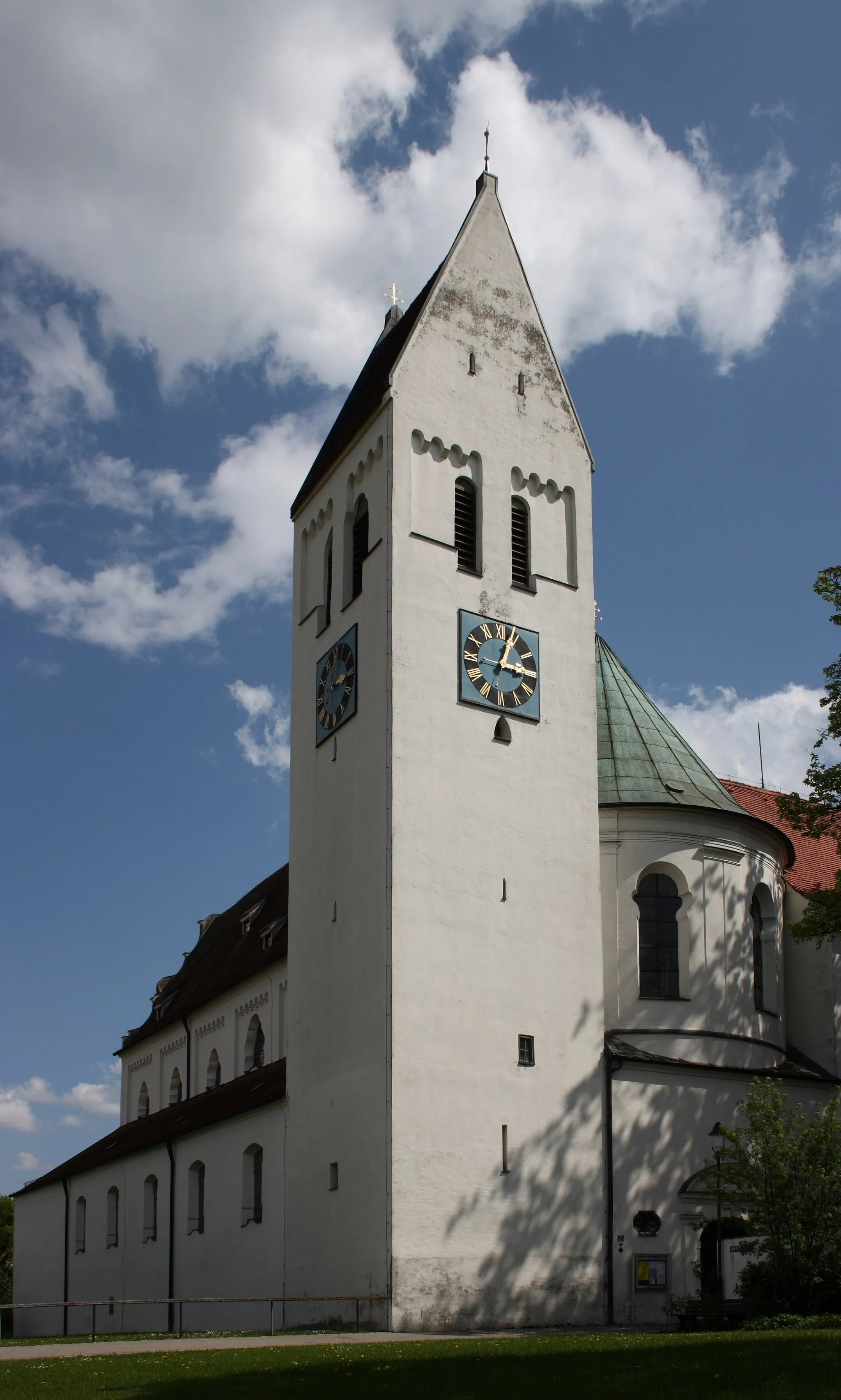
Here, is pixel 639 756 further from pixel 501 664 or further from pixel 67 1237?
pixel 67 1237

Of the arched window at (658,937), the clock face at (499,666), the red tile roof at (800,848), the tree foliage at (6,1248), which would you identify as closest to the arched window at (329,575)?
the clock face at (499,666)

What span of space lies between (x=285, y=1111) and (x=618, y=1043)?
7.23 meters

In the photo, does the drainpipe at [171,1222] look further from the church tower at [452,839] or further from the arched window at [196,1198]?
the church tower at [452,839]

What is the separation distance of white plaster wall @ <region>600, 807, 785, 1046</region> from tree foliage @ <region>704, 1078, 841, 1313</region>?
18.5ft

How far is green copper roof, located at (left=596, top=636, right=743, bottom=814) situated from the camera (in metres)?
34.1

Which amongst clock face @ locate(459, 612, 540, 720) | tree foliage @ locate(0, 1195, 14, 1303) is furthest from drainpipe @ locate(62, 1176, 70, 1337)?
tree foliage @ locate(0, 1195, 14, 1303)

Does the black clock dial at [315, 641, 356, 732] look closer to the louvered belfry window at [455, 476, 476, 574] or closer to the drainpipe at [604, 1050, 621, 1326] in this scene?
the louvered belfry window at [455, 476, 476, 574]

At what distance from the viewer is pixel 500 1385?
54.4ft

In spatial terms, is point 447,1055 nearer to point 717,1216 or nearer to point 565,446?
point 717,1216

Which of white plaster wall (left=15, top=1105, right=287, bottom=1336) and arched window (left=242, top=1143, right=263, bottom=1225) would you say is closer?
white plaster wall (left=15, top=1105, right=287, bottom=1336)

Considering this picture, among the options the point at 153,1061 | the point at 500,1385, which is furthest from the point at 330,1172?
the point at 153,1061

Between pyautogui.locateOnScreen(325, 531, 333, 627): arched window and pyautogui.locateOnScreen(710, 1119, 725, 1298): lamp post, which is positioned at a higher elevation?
pyautogui.locateOnScreen(325, 531, 333, 627): arched window

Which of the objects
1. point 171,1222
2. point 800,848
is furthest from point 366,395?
point 171,1222

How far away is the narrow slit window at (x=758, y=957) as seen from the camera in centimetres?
3378
